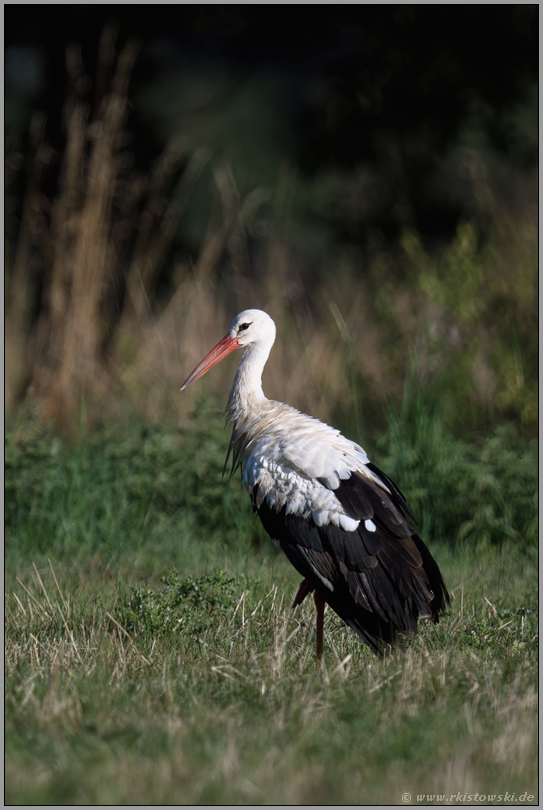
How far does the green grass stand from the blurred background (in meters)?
0.63

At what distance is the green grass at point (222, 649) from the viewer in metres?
2.48

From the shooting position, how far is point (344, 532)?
354 cm

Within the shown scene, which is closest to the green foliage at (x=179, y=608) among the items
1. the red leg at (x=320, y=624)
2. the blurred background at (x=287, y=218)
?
the red leg at (x=320, y=624)

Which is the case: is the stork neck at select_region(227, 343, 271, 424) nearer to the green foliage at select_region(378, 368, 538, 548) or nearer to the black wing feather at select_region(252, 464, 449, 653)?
the black wing feather at select_region(252, 464, 449, 653)

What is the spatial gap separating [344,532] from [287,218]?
6241 mm

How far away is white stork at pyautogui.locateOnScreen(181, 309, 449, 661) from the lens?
3.47 metres

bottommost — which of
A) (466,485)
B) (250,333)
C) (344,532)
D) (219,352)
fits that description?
(466,485)

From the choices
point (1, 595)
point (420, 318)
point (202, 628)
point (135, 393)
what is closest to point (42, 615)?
A: point (1, 595)

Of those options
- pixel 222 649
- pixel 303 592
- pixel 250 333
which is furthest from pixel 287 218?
pixel 222 649

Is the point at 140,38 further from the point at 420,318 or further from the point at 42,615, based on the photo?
the point at 42,615

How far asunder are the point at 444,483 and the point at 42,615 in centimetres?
263

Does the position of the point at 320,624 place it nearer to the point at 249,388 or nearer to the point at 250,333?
the point at 249,388

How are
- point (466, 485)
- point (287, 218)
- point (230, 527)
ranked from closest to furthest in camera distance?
1. point (466, 485)
2. point (230, 527)
3. point (287, 218)

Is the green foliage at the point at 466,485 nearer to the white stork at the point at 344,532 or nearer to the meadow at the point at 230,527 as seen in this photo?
the meadow at the point at 230,527
